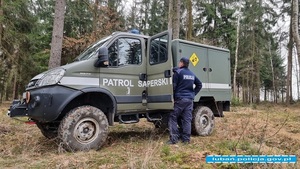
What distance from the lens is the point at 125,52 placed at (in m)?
6.37

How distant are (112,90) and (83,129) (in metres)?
1.09

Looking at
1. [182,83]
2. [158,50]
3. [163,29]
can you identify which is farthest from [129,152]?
[163,29]

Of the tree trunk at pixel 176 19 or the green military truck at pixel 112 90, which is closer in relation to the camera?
the green military truck at pixel 112 90

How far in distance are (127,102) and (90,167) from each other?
88.9 inches

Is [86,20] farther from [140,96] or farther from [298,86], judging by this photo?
[298,86]

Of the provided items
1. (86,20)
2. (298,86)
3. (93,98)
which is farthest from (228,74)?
(298,86)

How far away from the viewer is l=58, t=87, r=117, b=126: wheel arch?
5562 millimetres

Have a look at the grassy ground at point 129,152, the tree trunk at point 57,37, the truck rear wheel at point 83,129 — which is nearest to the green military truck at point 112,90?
the truck rear wheel at point 83,129

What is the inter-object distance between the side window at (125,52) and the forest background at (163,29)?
3427 millimetres

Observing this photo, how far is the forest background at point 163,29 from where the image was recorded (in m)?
15.9

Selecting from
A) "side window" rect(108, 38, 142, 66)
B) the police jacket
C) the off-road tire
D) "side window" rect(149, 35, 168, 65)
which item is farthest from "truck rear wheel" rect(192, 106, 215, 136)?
the off-road tire

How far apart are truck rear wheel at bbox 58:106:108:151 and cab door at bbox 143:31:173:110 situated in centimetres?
143

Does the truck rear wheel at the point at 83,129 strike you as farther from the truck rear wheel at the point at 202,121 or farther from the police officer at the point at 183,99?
the truck rear wheel at the point at 202,121

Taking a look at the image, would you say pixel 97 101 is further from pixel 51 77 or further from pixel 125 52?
pixel 125 52
